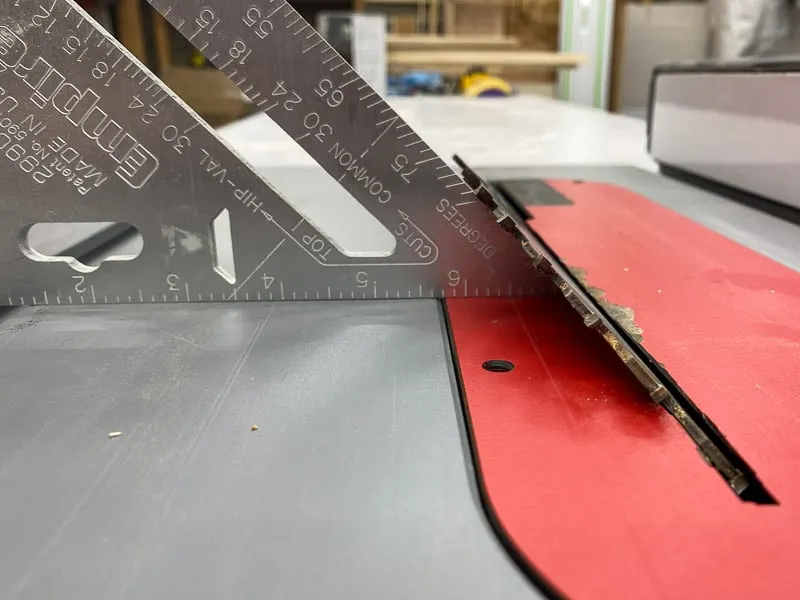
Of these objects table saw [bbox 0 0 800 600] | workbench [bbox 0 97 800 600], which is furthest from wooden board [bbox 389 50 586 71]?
workbench [bbox 0 97 800 600]

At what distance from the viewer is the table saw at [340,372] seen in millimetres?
365

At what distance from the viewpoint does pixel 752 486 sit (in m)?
0.42

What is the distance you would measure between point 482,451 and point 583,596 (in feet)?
0.43

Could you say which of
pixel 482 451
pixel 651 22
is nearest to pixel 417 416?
pixel 482 451

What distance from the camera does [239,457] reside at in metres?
0.46

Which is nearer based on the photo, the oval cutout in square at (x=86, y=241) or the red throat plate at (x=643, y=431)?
the red throat plate at (x=643, y=431)

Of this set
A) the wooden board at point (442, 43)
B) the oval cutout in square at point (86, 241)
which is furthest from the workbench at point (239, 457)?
the wooden board at point (442, 43)

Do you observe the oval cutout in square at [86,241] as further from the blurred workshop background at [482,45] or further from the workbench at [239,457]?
the blurred workshop background at [482,45]

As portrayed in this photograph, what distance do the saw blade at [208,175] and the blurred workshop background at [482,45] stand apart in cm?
330

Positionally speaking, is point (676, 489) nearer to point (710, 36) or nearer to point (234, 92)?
point (234, 92)

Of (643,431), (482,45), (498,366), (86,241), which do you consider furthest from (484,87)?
(643,431)

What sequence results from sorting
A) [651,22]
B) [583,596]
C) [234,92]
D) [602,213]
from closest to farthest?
1. [583,596]
2. [602,213]
3. [234,92]
4. [651,22]

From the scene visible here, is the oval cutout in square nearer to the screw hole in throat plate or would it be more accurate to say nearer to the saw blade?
the saw blade

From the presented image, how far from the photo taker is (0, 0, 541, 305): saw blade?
0.67 metres
